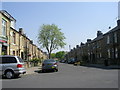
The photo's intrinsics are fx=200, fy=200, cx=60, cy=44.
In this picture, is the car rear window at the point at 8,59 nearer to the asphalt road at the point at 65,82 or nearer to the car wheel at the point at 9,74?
the car wheel at the point at 9,74

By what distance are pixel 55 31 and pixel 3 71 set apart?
1855 inches

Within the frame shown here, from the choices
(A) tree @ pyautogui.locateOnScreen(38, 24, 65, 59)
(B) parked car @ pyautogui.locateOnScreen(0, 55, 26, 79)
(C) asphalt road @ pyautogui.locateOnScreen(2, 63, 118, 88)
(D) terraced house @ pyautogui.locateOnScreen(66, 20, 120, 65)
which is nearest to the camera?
(C) asphalt road @ pyautogui.locateOnScreen(2, 63, 118, 88)

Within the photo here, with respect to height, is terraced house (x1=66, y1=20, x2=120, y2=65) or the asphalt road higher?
terraced house (x1=66, y1=20, x2=120, y2=65)

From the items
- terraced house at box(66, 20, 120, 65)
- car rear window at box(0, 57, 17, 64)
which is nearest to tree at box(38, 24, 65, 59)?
terraced house at box(66, 20, 120, 65)

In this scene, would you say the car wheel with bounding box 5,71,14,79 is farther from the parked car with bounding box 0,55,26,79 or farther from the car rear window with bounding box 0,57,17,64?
the car rear window with bounding box 0,57,17,64

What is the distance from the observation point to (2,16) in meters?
23.4

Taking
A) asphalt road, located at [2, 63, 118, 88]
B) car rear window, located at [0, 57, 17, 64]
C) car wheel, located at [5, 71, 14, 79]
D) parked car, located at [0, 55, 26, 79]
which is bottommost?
asphalt road, located at [2, 63, 118, 88]

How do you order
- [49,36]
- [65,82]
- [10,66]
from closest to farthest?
[65,82] < [10,66] < [49,36]

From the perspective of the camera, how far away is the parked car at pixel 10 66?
15.6 metres

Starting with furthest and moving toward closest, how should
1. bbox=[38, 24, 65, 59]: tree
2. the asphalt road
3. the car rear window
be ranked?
bbox=[38, 24, 65, 59]: tree < the car rear window < the asphalt road

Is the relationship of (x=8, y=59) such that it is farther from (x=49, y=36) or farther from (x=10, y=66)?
(x=49, y=36)

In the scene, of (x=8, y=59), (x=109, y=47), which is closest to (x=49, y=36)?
(x=109, y=47)

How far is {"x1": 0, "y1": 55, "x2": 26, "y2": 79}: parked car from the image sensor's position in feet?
51.1

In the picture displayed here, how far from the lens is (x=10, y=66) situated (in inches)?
614
